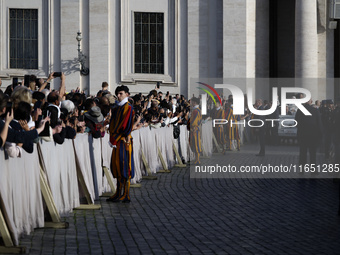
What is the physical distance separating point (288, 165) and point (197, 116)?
301 centimetres

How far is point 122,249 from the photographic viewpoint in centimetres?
→ 955

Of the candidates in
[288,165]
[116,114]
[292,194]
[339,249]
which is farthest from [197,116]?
[339,249]

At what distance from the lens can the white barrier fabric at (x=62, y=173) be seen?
1120 cm

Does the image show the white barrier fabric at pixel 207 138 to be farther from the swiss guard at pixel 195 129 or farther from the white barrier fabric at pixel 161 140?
the white barrier fabric at pixel 161 140

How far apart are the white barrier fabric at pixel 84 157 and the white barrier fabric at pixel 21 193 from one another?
2.03m

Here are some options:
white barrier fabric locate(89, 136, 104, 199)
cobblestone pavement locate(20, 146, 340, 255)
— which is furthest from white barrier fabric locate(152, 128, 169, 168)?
white barrier fabric locate(89, 136, 104, 199)

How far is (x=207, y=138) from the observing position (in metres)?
26.5

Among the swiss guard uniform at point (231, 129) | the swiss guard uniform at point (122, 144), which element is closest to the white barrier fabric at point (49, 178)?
the swiss guard uniform at point (122, 144)

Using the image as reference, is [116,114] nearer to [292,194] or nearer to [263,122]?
[292,194]

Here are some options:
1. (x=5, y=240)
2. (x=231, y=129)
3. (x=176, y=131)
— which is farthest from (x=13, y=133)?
(x=231, y=129)

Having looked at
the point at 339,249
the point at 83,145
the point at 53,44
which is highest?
the point at 53,44

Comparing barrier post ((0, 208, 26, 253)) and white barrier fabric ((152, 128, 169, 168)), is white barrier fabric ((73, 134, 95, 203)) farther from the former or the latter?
white barrier fabric ((152, 128, 169, 168))

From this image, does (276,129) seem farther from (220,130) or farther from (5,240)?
(5,240)

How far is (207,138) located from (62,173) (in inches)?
588
